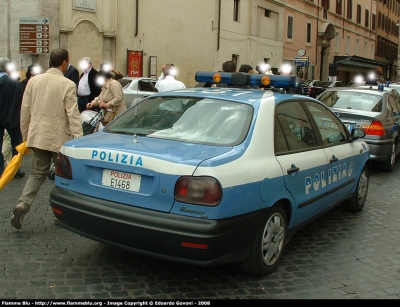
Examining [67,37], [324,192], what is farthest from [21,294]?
[67,37]

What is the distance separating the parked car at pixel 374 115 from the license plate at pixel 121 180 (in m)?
5.42

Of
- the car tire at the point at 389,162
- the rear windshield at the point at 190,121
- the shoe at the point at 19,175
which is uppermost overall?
the rear windshield at the point at 190,121

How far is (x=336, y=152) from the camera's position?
5328 mm

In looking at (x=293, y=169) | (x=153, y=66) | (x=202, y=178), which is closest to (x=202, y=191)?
(x=202, y=178)

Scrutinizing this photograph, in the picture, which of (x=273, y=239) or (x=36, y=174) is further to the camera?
(x=36, y=174)

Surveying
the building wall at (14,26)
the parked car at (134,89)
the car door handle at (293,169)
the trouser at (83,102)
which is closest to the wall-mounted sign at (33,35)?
the building wall at (14,26)

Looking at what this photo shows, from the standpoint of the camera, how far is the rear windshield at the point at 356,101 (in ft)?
30.4

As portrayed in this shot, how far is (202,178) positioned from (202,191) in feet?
0.29

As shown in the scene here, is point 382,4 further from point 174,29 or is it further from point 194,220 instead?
point 194,220

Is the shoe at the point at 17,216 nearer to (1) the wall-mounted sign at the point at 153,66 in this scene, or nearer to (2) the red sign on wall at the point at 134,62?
(2) the red sign on wall at the point at 134,62

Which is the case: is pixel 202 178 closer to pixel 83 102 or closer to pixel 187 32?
pixel 83 102

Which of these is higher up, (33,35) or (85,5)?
(85,5)

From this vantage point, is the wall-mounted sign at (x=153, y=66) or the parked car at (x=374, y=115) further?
the wall-mounted sign at (x=153, y=66)

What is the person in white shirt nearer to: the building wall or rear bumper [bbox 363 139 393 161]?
rear bumper [bbox 363 139 393 161]
